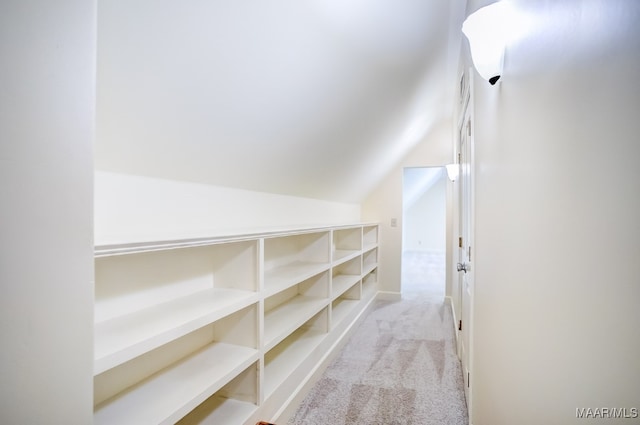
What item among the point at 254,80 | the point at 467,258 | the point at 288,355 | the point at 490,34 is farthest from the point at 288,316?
the point at 490,34

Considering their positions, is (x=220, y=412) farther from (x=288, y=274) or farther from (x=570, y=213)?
(x=570, y=213)

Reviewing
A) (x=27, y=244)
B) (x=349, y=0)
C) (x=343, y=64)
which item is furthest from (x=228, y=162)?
(x=27, y=244)

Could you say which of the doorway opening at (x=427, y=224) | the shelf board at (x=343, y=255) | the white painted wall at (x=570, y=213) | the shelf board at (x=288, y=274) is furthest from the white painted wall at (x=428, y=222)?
the white painted wall at (x=570, y=213)

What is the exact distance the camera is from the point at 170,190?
1536 mm

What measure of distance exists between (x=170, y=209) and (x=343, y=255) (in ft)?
6.89

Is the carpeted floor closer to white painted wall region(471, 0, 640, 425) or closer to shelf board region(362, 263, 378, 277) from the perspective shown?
shelf board region(362, 263, 378, 277)

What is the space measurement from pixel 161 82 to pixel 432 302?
4.29m

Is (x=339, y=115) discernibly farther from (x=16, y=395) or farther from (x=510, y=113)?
(x=16, y=395)

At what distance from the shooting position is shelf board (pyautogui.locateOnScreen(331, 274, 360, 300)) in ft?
9.71

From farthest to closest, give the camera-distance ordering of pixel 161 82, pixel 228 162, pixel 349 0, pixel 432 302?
1. pixel 432 302
2. pixel 228 162
3. pixel 349 0
4. pixel 161 82

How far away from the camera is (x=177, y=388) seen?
1325mm

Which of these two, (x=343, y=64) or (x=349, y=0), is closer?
(x=349, y=0)

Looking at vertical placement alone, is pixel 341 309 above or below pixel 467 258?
below

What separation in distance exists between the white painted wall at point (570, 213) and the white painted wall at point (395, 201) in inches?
139
